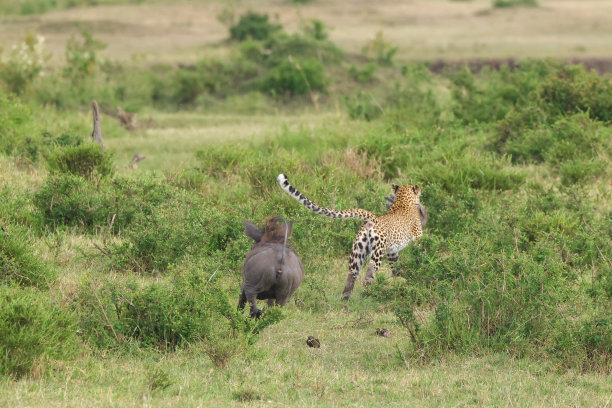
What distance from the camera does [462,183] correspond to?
39.0ft

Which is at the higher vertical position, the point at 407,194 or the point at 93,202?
the point at 407,194

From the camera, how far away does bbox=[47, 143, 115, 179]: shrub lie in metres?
12.5

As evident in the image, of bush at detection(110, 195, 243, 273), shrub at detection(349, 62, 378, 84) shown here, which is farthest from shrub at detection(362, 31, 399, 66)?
bush at detection(110, 195, 243, 273)

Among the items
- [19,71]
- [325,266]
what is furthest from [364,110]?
[325,266]

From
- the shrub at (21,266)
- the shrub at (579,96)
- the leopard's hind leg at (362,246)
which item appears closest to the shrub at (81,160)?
the shrub at (21,266)

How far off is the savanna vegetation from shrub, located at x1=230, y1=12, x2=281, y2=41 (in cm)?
1982

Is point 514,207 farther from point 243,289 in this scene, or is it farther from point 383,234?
point 243,289

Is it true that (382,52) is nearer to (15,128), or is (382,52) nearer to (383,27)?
(383,27)

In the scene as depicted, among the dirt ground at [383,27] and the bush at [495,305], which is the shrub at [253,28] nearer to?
the dirt ground at [383,27]

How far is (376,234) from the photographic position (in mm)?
8664

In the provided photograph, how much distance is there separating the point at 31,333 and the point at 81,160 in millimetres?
6955

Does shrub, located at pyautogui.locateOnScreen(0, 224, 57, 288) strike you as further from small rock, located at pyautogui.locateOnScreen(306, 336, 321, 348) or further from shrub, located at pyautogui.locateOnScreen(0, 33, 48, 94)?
shrub, located at pyautogui.locateOnScreen(0, 33, 48, 94)

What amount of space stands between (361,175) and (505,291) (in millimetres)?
6494

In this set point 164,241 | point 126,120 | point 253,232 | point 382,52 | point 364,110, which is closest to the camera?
point 253,232
